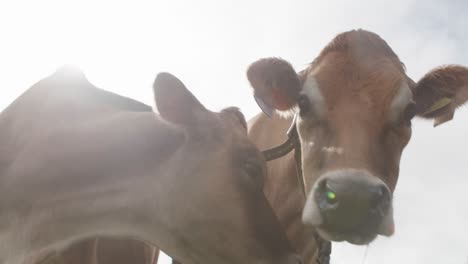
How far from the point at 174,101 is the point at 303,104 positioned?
1.15 metres

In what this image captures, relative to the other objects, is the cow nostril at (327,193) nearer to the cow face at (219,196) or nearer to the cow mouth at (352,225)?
the cow mouth at (352,225)

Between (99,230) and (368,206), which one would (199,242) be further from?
(368,206)

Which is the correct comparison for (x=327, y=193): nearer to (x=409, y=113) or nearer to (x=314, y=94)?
(x=314, y=94)

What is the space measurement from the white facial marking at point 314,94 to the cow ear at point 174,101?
1.02 meters

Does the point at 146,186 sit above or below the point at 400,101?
below

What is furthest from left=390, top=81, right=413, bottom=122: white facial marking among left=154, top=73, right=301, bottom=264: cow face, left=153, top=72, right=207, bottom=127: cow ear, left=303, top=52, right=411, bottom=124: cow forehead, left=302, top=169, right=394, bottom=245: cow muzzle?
left=153, top=72, right=207, bottom=127: cow ear

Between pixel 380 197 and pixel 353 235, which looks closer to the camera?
pixel 380 197

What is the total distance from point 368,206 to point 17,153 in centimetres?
313

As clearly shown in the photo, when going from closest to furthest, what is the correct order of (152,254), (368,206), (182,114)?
1. (368,206)
2. (182,114)
3. (152,254)

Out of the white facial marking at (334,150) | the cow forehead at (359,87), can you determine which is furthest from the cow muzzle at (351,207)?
the cow forehead at (359,87)

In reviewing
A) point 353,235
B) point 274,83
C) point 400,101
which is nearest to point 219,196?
point 353,235

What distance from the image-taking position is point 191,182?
5.56 metres

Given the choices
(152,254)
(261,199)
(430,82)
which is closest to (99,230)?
(261,199)

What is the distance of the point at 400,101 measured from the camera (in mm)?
5430
